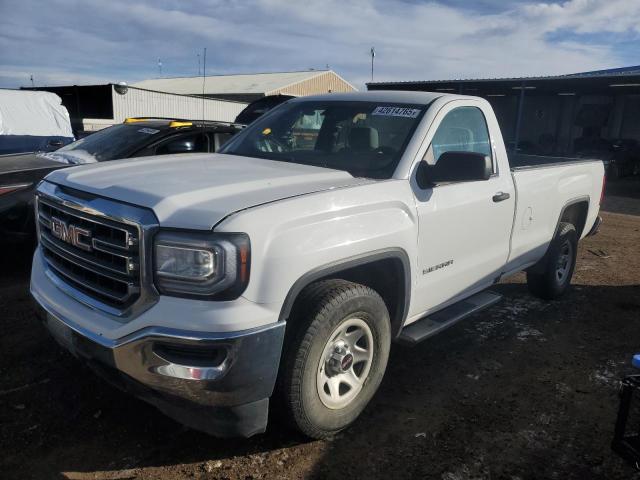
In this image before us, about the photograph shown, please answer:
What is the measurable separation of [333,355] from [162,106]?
27.3 m

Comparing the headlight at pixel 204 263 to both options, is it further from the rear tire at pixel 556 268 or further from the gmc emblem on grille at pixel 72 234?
the rear tire at pixel 556 268

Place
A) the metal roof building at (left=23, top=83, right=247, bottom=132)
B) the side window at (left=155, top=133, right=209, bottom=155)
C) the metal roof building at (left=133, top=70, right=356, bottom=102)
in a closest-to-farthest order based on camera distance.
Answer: the side window at (left=155, top=133, right=209, bottom=155), the metal roof building at (left=23, top=83, right=247, bottom=132), the metal roof building at (left=133, top=70, right=356, bottom=102)

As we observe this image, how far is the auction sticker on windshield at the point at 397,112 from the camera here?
3.55 meters

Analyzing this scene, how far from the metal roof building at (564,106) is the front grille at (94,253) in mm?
19451

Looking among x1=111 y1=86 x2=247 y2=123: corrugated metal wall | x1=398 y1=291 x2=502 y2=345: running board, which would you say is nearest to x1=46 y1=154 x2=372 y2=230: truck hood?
x1=398 y1=291 x2=502 y2=345: running board

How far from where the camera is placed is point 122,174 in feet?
9.52

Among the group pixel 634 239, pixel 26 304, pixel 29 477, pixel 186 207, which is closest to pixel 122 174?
pixel 186 207

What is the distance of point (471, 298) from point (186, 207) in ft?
8.29

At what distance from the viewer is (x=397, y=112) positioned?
3.62m

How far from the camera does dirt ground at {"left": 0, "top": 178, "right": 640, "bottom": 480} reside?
274 centimetres

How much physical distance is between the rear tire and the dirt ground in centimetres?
73

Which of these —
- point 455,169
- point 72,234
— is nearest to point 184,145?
point 72,234

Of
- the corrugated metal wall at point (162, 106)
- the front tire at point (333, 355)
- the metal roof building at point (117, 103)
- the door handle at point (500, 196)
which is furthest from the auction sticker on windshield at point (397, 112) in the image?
the corrugated metal wall at point (162, 106)

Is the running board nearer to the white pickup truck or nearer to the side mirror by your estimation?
the white pickup truck
